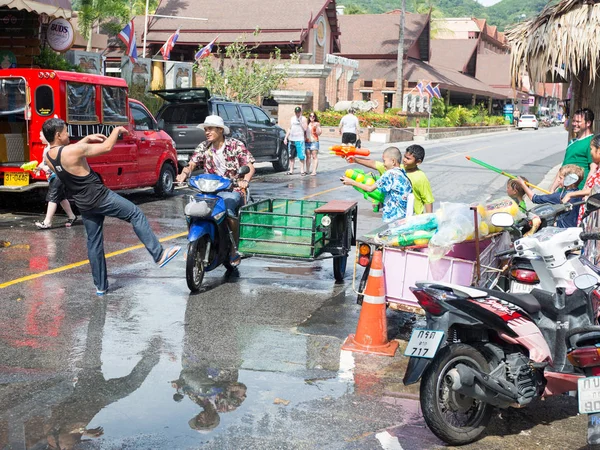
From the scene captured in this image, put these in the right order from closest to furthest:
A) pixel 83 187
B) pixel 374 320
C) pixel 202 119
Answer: pixel 374 320
pixel 83 187
pixel 202 119

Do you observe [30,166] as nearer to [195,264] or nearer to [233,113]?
[195,264]

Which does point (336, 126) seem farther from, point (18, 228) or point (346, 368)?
point (346, 368)

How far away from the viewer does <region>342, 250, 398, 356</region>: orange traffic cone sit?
6602 millimetres

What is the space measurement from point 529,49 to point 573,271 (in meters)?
8.17

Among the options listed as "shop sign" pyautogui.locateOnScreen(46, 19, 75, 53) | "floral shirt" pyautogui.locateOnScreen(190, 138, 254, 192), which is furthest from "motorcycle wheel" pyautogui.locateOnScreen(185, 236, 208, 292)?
"shop sign" pyautogui.locateOnScreen(46, 19, 75, 53)

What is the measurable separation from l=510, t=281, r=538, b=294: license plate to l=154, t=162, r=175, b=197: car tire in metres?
11.1

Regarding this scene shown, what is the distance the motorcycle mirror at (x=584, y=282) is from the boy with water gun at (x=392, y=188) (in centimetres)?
347

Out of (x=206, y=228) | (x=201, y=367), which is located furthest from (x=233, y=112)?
(x=201, y=367)

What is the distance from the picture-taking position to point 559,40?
11.7 metres

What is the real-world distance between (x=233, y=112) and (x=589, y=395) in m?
16.9

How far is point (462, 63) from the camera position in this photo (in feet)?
233

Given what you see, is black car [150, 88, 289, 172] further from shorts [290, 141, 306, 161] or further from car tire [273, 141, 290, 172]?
shorts [290, 141, 306, 161]

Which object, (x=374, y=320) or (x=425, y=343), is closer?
(x=425, y=343)

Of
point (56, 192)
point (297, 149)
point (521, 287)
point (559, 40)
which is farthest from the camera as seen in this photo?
point (297, 149)
